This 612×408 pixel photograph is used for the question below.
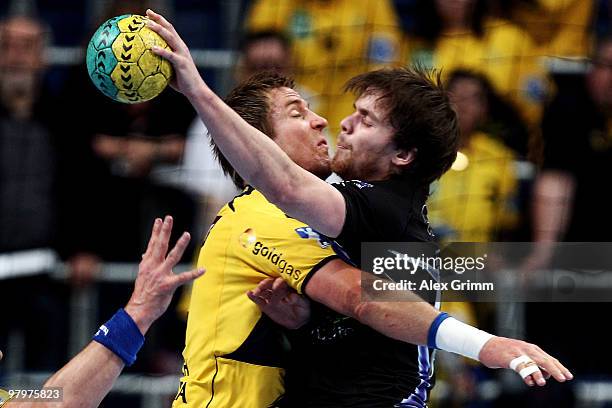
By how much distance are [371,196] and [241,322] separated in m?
0.79

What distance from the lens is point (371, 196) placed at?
13.8 feet

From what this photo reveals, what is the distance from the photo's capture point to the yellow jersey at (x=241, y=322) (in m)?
4.48

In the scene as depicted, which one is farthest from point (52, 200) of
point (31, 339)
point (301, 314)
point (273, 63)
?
point (301, 314)

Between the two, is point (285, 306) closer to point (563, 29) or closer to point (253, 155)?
point (253, 155)

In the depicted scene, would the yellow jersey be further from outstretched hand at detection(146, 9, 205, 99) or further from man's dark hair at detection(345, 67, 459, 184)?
outstretched hand at detection(146, 9, 205, 99)

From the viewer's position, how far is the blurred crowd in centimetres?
782

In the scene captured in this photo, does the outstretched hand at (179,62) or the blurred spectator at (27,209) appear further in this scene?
the blurred spectator at (27,209)

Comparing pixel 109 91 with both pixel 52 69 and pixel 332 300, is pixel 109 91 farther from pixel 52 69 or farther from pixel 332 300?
pixel 52 69

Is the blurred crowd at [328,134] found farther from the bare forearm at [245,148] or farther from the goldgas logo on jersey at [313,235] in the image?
the bare forearm at [245,148]

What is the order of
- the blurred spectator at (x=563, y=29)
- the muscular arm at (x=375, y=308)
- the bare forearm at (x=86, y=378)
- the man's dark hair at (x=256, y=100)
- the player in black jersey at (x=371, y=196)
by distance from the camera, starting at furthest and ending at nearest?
the blurred spectator at (x=563, y=29) → the man's dark hair at (x=256, y=100) → the bare forearm at (x=86, y=378) → the muscular arm at (x=375, y=308) → the player in black jersey at (x=371, y=196)

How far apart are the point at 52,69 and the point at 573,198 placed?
3.99 meters

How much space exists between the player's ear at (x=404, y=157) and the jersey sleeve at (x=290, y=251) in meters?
0.43

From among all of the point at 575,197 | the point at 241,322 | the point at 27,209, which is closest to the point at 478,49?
the point at 575,197

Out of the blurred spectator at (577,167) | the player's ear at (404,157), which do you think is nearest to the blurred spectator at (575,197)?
the blurred spectator at (577,167)
